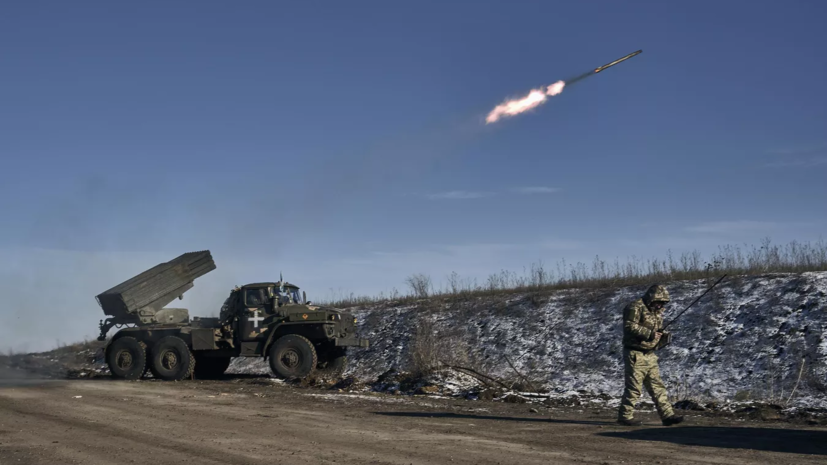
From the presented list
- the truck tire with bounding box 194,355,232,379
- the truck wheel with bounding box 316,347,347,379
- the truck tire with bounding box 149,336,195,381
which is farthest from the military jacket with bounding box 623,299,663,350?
the truck tire with bounding box 194,355,232,379

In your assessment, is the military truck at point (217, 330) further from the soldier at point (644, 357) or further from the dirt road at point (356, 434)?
the soldier at point (644, 357)

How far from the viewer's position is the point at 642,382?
32.7 ft

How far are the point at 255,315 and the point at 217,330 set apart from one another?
1.17 meters

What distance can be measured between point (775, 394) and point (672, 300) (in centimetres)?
604

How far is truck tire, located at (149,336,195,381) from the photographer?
1906 centimetres

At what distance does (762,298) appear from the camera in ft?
56.8

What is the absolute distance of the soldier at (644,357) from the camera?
988 cm

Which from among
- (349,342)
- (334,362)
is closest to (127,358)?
(334,362)

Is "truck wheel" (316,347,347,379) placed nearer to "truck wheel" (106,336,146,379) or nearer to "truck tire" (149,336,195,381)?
"truck tire" (149,336,195,381)

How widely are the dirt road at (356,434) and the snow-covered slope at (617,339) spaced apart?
3.27 meters

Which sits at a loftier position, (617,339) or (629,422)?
(617,339)

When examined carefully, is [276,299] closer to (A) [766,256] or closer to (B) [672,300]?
(B) [672,300]

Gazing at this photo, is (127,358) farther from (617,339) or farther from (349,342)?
(617,339)

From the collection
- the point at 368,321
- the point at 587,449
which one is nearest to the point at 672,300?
the point at 368,321
